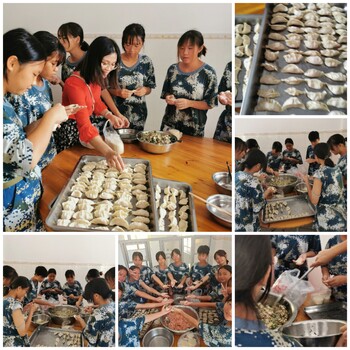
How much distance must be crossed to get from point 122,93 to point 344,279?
4.21 ft

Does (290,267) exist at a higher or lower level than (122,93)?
lower

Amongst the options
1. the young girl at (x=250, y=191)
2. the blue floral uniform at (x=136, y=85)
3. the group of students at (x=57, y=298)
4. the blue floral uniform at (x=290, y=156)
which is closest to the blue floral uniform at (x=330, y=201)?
the blue floral uniform at (x=290, y=156)

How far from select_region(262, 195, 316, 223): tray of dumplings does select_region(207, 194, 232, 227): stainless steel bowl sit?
0.16 metres

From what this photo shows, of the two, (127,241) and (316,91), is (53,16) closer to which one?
(127,241)

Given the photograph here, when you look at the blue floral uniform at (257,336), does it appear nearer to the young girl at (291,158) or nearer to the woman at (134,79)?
the young girl at (291,158)

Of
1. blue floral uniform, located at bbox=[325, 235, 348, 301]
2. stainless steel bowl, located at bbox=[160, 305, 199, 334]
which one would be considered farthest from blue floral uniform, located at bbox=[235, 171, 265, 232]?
stainless steel bowl, located at bbox=[160, 305, 199, 334]

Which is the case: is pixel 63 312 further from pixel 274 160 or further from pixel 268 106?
pixel 268 106

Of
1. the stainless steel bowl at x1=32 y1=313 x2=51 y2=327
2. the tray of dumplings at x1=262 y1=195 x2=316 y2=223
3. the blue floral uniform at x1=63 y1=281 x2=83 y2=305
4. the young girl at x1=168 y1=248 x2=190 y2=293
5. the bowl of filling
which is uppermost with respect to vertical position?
the bowl of filling

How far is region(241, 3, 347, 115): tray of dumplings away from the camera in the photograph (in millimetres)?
2195

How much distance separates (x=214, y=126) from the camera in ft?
7.37

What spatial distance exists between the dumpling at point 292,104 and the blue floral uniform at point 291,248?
1.85 feet

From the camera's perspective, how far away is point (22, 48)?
206 cm

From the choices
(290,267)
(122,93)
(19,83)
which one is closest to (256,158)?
(290,267)

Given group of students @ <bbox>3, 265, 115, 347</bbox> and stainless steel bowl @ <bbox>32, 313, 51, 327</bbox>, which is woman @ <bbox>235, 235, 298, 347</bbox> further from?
stainless steel bowl @ <bbox>32, 313, 51, 327</bbox>
